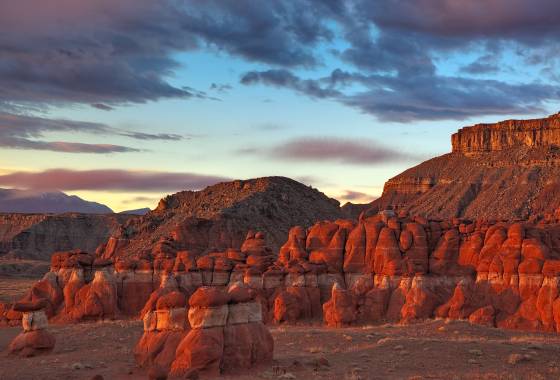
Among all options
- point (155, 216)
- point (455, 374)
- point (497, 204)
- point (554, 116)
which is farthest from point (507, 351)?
point (554, 116)

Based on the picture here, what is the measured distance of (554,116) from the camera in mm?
179125

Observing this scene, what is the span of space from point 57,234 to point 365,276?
13758 cm

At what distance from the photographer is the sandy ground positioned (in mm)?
30375

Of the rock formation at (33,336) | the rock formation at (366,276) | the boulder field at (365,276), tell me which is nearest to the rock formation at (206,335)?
the rock formation at (33,336)

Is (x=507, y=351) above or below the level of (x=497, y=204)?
below

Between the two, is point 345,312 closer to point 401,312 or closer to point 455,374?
point 401,312

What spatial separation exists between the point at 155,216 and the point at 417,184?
3831 inches

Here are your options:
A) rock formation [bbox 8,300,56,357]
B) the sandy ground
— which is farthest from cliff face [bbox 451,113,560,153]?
rock formation [bbox 8,300,56,357]

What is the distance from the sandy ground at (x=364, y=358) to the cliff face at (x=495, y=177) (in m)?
97.0

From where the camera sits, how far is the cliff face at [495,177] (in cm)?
14525

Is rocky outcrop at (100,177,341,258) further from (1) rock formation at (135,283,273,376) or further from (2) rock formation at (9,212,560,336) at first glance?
(1) rock formation at (135,283,273,376)

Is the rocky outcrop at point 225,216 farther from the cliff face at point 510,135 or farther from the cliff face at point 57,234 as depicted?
the cliff face at point 510,135

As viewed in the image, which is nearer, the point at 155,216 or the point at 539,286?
the point at 539,286

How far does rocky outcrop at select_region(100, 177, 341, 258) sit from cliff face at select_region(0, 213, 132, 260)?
205 ft
